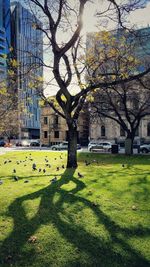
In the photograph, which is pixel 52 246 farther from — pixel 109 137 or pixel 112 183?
pixel 109 137

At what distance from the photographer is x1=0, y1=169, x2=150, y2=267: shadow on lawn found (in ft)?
13.7

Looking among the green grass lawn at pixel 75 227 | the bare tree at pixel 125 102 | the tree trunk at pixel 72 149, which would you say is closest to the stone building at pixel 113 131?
the bare tree at pixel 125 102

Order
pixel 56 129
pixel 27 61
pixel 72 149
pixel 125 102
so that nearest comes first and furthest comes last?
pixel 72 149, pixel 27 61, pixel 125 102, pixel 56 129

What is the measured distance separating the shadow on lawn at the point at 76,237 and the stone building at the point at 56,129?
230 ft

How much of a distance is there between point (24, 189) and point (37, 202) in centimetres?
169

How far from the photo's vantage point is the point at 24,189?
28.6 ft

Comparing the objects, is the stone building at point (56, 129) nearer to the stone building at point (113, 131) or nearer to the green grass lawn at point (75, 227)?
the stone building at point (113, 131)

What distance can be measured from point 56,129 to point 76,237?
7364cm

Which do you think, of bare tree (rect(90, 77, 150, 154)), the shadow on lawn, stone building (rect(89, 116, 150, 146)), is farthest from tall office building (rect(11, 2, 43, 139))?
stone building (rect(89, 116, 150, 146))

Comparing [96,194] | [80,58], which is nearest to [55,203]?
[96,194]

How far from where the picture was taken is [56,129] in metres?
78.4

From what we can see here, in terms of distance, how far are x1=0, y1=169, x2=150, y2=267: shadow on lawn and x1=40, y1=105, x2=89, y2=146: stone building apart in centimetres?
7006

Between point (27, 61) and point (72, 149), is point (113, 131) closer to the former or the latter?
point (27, 61)

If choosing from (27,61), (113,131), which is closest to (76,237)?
(27,61)
